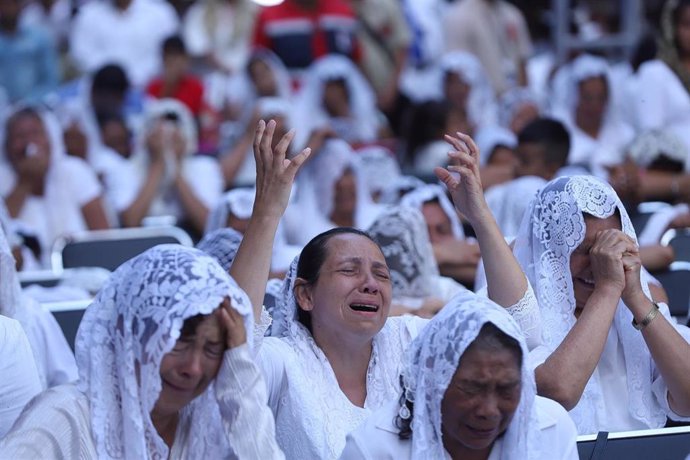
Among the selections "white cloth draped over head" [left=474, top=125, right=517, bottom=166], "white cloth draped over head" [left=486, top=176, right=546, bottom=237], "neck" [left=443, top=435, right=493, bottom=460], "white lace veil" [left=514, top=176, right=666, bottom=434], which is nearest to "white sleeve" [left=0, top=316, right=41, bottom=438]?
"neck" [left=443, top=435, right=493, bottom=460]

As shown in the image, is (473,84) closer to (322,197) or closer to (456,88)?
(456,88)

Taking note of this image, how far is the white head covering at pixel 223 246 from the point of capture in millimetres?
4547

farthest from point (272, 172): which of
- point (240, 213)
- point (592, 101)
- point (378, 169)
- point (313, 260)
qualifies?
point (592, 101)

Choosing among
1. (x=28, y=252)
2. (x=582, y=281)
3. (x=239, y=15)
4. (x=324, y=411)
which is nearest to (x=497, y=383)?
(x=324, y=411)

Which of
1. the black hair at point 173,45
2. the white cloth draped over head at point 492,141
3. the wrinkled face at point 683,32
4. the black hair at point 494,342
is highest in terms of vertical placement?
the wrinkled face at point 683,32

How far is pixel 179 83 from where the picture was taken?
9.88 metres

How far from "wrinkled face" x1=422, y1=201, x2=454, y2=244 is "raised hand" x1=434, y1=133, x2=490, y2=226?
2.15m

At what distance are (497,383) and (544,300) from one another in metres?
0.98

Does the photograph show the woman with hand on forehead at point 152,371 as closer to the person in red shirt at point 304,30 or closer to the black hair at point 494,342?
the black hair at point 494,342

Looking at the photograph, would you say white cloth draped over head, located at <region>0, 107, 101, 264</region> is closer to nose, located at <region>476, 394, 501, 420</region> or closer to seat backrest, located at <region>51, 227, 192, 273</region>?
seat backrest, located at <region>51, 227, 192, 273</region>

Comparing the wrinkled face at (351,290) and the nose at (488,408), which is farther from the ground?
the wrinkled face at (351,290)

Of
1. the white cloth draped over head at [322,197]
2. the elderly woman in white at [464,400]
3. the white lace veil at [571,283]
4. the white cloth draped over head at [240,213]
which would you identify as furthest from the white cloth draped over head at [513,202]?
the elderly woman in white at [464,400]

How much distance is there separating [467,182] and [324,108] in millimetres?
5505

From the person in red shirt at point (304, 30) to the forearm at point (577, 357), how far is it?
6.32m
